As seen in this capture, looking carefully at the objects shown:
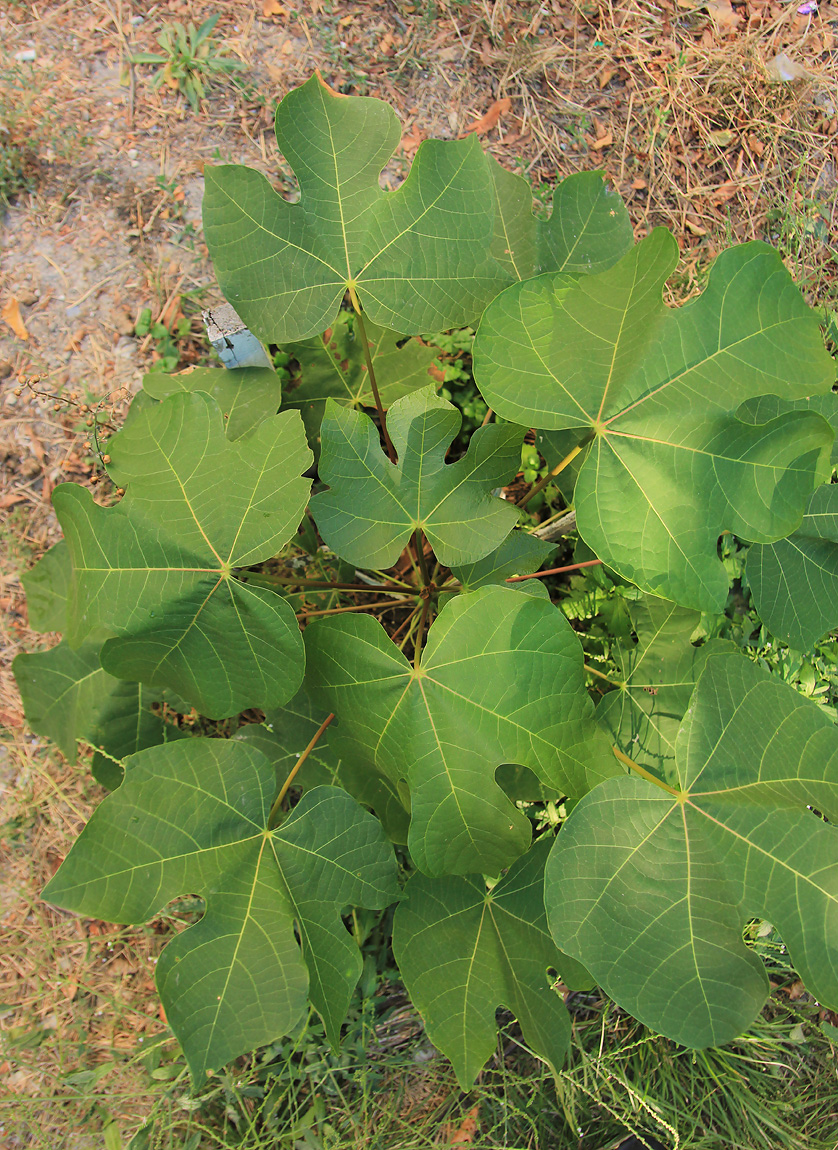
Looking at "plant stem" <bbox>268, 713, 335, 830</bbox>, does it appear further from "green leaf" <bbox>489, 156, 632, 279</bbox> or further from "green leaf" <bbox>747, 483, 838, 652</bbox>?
"green leaf" <bbox>489, 156, 632, 279</bbox>

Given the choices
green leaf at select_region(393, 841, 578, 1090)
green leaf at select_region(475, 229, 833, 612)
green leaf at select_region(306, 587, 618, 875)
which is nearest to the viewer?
green leaf at select_region(475, 229, 833, 612)

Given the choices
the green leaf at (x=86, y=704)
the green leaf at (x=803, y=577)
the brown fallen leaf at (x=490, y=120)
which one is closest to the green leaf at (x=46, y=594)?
the green leaf at (x=86, y=704)

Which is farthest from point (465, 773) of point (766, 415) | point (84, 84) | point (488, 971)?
point (84, 84)

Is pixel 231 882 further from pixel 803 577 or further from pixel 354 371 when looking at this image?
pixel 803 577

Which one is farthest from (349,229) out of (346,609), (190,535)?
(346,609)

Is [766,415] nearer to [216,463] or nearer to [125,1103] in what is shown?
[216,463]

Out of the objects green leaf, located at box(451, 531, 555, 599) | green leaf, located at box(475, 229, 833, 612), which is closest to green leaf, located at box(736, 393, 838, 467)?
green leaf, located at box(475, 229, 833, 612)
